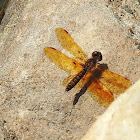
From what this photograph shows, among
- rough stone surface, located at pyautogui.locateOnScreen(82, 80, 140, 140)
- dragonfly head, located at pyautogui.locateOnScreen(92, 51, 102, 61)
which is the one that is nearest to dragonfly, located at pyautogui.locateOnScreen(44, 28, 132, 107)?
dragonfly head, located at pyautogui.locateOnScreen(92, 51, 102, 61)

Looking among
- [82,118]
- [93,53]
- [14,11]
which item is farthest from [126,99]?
[14,11]

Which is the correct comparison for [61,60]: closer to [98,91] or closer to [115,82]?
[98,91]

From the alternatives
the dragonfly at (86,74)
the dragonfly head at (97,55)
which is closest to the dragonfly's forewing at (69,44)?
the dragonfly at (86,74)

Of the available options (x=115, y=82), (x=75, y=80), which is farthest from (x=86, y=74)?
(x=115, y=82)

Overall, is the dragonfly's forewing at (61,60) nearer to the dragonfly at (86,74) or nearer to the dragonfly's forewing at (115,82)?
the dragonfly at (86,74)

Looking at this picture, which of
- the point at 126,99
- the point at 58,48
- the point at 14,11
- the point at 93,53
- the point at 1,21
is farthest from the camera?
the point at 1,21

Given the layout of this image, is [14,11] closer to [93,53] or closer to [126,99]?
[93,53]

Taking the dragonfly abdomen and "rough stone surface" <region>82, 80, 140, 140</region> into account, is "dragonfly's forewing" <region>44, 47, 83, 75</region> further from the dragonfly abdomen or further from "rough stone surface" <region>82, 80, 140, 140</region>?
"rough stone surface" <region>82, 80, 140, 140</region>
